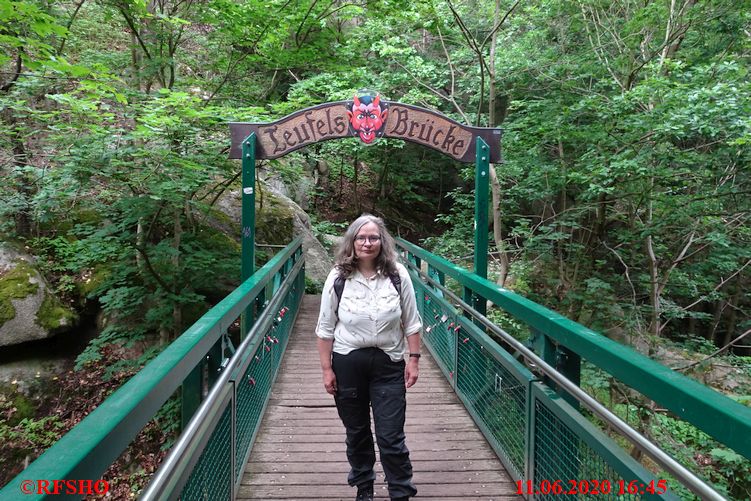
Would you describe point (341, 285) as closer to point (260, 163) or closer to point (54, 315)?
point (260, 163)

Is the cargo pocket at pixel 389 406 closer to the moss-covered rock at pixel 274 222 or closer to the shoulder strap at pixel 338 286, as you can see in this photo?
the shoulder strap at pixel 338 286

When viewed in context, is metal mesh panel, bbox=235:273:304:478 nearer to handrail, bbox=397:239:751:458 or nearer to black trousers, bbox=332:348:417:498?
black trousers, bbox=332:348:417:498

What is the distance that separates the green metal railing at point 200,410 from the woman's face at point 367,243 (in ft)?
2.54

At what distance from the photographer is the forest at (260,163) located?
6172 mm

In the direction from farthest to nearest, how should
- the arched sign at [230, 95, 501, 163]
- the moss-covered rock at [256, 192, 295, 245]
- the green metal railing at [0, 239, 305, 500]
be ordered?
the moss-covered rock at [256, 192, 295, 245], the arched sign at [230, 95, 501, 163], the green metal railing at [0, 239, 305, 500]

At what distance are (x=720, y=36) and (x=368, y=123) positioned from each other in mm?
7401

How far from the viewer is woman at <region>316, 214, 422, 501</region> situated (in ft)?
7.99

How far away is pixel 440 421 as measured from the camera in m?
3.84

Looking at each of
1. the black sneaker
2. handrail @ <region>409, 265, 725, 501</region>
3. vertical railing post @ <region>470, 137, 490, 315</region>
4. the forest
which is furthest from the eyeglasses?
the forest

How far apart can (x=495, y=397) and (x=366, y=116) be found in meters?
3.37

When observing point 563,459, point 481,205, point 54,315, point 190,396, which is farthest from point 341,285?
point 54,315

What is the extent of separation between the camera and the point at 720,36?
877 centimetres

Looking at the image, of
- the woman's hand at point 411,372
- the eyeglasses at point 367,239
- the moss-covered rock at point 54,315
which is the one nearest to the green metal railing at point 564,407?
the woman's hand at point 411,372

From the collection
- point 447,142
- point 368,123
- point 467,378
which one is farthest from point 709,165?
point 467,378
